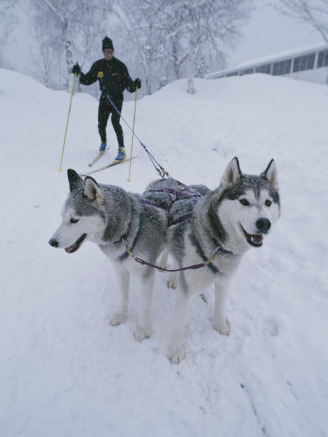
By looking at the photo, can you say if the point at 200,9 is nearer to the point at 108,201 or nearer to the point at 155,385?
the point at 108,201

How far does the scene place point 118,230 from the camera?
1.84m

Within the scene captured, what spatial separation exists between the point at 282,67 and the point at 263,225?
30.4 metres

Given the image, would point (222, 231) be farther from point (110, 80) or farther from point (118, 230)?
point (110, 80)

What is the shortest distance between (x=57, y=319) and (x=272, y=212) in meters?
2.08

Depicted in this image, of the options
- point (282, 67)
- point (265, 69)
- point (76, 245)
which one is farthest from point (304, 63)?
point (76, 245)

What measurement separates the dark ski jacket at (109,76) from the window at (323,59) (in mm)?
22766

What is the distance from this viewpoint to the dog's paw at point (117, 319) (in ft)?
6.93

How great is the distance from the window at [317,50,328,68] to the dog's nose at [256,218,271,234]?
26103mm

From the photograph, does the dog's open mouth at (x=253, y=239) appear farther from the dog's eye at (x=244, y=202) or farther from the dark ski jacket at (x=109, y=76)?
the dark ski jacket at (x=109, y=76)

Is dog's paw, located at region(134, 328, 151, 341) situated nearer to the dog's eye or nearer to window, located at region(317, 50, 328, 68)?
the dog's eye

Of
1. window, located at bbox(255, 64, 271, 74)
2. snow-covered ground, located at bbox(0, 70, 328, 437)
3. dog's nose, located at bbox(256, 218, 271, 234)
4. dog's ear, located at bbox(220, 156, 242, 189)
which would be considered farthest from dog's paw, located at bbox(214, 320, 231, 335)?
window, located at bbox(255, 64, 271, 74)

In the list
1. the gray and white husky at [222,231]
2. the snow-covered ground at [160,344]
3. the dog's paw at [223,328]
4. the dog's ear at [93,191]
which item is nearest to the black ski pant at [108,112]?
the snow-covered ground at [160,344]

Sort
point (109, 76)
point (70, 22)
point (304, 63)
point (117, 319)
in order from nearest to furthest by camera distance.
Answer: point (117, 319), point (109, 76), point (70, 22), point (304, 63)

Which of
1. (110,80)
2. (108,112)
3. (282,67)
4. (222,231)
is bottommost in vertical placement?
(222,231)
